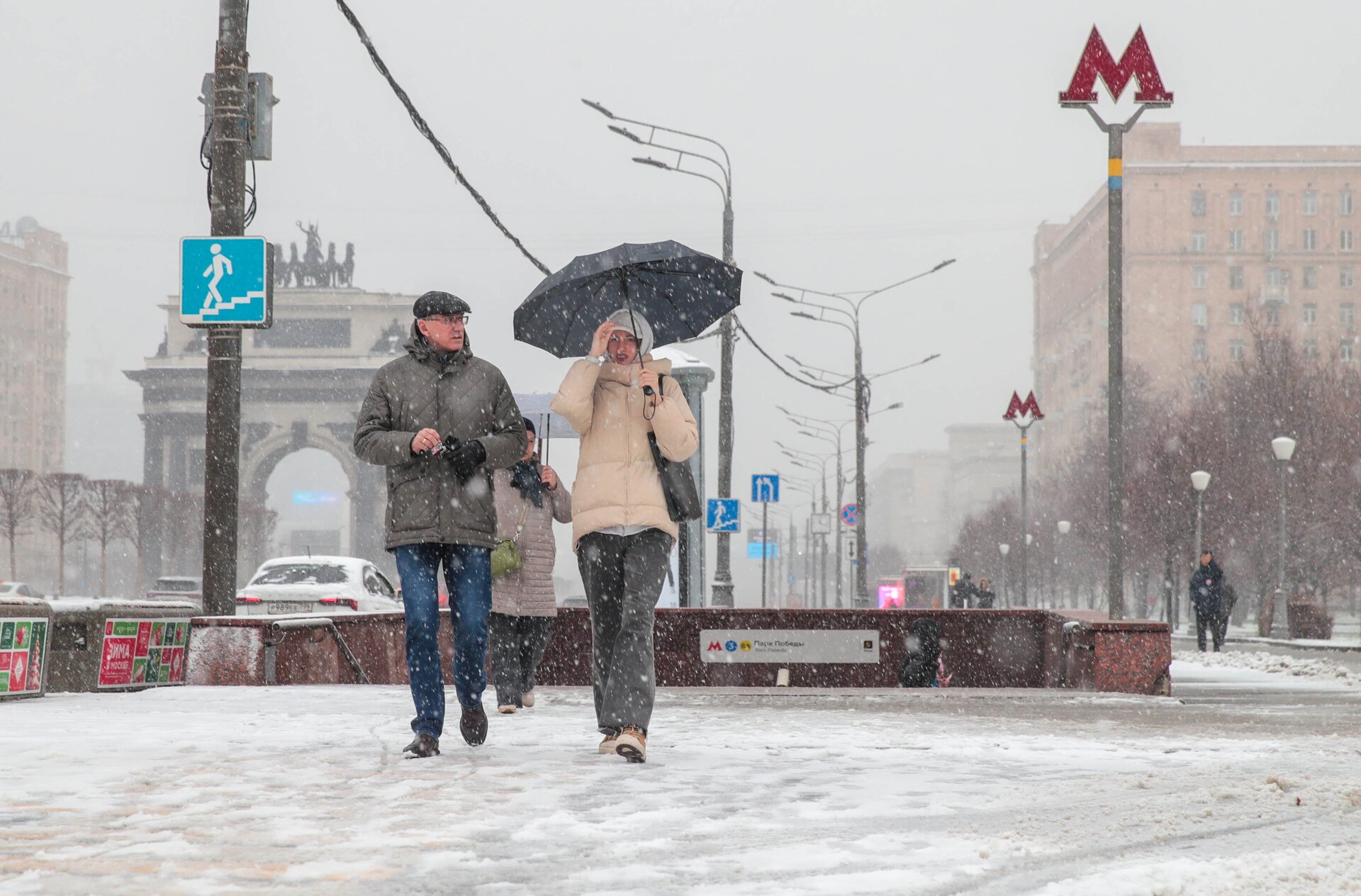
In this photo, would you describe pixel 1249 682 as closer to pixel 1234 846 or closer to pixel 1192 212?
pixel 1234 846

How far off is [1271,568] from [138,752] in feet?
143

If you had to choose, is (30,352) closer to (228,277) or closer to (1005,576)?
(1005,576)

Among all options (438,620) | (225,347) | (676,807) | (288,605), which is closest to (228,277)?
(225,347)

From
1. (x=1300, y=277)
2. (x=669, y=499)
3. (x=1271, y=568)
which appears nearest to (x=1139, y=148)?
(x=1300, y=277)

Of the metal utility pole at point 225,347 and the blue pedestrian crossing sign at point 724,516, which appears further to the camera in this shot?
the blue pedestrian crossing sign at point 724,516

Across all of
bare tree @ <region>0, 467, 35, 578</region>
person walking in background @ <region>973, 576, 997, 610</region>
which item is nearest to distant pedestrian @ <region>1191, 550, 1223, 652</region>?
person walking in background @ <region>973, 576, 997, 610</region>

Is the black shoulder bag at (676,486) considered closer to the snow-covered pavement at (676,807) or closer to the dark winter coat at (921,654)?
the snow-covered pavement at (676,807)

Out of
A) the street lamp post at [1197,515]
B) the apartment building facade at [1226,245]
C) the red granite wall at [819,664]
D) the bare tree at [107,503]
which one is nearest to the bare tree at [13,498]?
the bare tree at [107,503]

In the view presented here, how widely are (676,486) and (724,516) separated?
19283mm

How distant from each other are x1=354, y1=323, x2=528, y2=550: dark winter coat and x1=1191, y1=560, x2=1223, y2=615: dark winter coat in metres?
21.1

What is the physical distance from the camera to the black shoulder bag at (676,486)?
6.07m

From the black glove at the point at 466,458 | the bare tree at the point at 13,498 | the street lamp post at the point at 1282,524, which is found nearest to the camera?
the black glove at the point at 466,458

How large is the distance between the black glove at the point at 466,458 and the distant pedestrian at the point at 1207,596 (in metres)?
21.0

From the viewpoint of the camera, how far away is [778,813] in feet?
15.4
